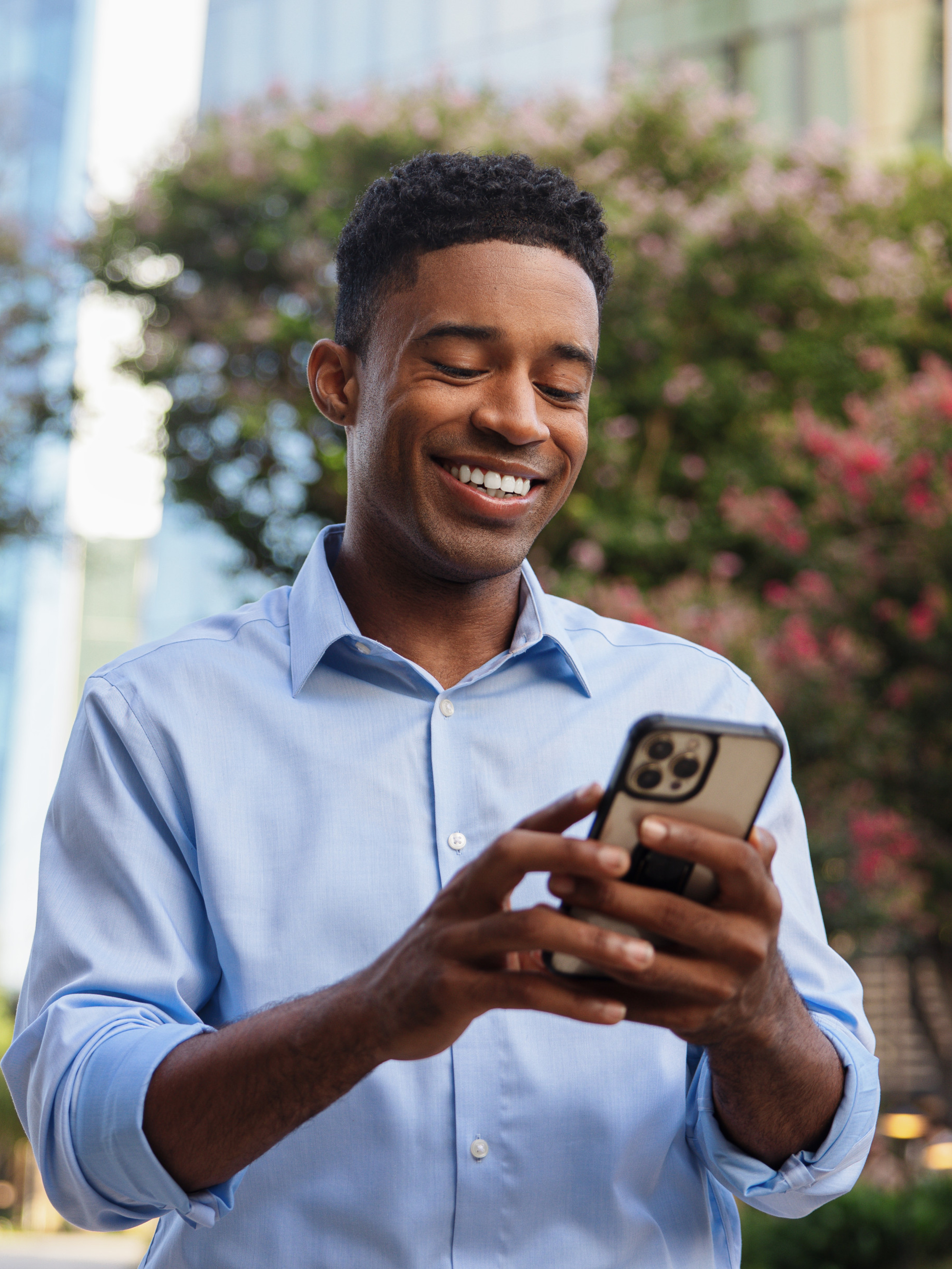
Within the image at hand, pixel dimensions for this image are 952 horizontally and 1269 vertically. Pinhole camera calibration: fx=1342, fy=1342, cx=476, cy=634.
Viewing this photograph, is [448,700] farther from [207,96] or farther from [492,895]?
[207,96]

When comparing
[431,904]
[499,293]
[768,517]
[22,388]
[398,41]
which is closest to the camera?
[431,904]

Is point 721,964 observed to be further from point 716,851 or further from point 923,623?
point 923,623

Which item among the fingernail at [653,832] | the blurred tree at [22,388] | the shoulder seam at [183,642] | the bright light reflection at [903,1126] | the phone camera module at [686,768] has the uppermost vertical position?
the blurred tree at [22,388]

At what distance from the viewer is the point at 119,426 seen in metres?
11.3

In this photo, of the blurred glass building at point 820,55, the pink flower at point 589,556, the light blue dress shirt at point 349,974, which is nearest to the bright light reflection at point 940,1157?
the pink flower at point 589,556

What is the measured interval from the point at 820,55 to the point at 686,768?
16468 mm

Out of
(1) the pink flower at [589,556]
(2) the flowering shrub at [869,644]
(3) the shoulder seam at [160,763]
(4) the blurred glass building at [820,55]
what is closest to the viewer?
(3) the shoulder seam at [160,763]

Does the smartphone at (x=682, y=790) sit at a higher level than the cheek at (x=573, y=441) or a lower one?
lower

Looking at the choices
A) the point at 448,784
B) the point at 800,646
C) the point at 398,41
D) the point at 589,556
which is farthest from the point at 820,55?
the point at 448,784

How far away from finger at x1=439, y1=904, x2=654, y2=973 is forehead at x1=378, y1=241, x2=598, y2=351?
0.85m

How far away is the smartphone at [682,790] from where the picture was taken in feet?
3.55

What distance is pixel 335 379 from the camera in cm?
198

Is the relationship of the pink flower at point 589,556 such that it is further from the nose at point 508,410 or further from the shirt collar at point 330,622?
the nose at point 508,410

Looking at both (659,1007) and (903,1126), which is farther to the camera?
(903,1126)
